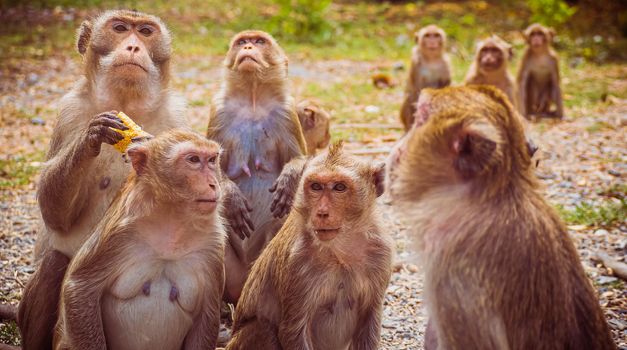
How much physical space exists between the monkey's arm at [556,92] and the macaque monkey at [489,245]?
7.68 m

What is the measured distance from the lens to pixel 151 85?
169 inches

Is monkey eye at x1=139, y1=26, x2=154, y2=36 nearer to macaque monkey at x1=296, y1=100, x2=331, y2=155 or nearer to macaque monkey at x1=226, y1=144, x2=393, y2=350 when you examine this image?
macaque monkey at x1=226, y1=144, x2=393, y2=350

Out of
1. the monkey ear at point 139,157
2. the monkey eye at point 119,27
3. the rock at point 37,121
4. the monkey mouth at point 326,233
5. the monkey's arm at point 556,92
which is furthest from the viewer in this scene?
the monkey's arm at point 556,92

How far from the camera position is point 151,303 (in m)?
3.54

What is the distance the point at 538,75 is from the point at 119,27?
8.02m

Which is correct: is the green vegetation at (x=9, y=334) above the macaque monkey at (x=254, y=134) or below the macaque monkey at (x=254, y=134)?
below

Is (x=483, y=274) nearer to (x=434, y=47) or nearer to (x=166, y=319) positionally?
(x=166, y=319)

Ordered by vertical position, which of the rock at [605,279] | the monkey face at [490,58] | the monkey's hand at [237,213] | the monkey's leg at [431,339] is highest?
the monkey face at [490,58]

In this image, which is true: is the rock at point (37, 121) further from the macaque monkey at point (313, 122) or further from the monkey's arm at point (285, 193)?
the monkey's arm at point (285, 193)

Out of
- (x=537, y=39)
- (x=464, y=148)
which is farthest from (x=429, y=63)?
(x=464, y=148)

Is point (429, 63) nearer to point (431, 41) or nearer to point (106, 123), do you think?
point (431, 41)

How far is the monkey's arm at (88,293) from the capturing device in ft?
11.2

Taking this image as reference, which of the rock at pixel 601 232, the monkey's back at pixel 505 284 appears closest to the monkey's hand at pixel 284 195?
the monkey's back at pixel 505 284

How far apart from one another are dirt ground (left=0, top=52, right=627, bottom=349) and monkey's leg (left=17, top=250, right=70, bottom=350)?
110 centimetres
